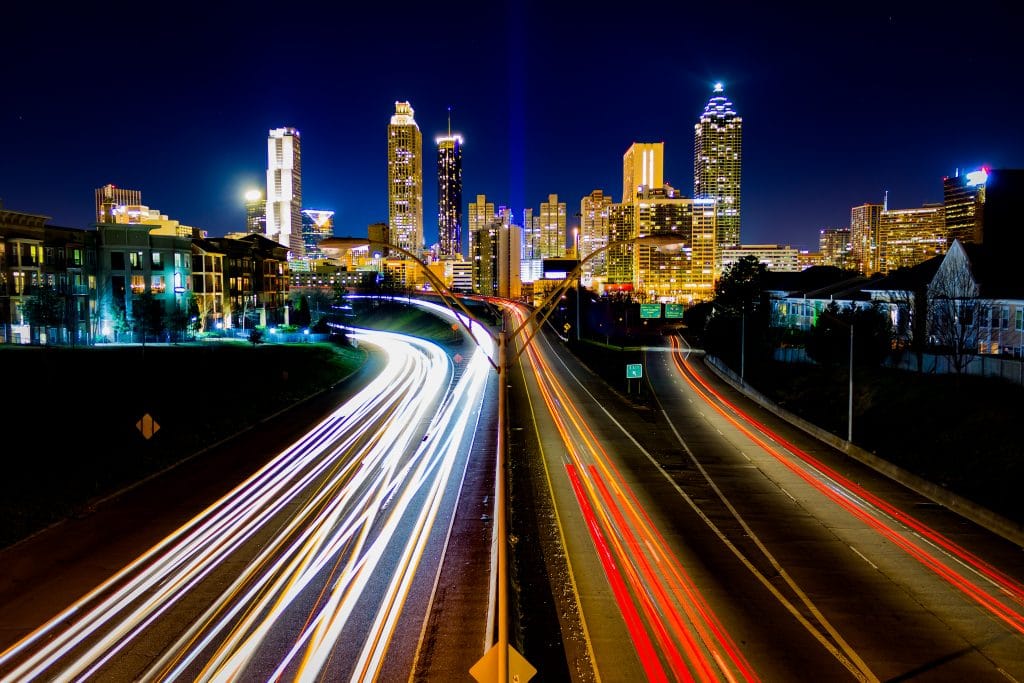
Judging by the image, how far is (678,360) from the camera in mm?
67500

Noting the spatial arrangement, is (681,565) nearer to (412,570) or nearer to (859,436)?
(412,570)

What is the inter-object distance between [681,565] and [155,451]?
21.4 metres

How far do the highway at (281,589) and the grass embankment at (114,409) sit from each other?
461 cm

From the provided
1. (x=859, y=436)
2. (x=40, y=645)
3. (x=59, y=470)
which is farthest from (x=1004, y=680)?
(x=59, y=470)

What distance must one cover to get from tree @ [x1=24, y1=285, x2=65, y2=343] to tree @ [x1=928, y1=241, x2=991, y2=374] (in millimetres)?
61330

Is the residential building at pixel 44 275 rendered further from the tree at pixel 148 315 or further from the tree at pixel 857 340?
the tree at pixel 857 340

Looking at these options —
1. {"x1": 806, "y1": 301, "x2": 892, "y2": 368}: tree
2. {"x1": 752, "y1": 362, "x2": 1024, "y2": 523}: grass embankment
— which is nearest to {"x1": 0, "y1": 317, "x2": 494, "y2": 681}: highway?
{"x1": 752, "y1": 362, "x2": 1024, "y2": 523}: grass embankment

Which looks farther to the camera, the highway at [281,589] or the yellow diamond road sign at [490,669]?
the highway at [281,589]

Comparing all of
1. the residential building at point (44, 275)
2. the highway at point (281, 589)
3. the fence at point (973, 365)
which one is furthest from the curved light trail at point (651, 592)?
the residential building at point (44, 275)

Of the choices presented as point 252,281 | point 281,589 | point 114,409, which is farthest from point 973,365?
point 252,281

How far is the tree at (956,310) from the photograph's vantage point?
122 feet

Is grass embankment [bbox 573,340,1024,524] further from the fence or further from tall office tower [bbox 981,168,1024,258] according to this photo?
tall office tower [bbox 981,168,1024,258]

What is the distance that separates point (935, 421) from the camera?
30562 millimetres

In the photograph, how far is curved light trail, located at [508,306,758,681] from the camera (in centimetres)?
1180
